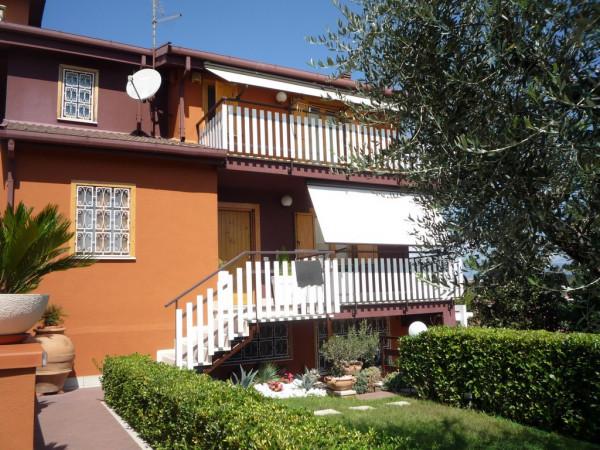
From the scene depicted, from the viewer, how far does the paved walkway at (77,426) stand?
6.48 meters

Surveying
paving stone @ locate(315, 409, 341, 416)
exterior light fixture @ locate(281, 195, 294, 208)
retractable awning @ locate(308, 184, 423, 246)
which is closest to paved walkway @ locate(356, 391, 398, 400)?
paving stone @ locate(315, 409, 341, 416)

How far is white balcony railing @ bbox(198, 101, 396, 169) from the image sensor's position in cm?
1171

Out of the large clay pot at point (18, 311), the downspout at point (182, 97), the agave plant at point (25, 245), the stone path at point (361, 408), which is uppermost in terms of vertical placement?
the downspout at point (182, 97)

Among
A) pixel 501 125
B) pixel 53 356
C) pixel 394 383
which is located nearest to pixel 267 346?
pixel 394 383

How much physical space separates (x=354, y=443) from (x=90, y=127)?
10982 mm

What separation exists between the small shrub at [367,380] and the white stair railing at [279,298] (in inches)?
58.2

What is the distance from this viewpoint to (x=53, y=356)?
29.7ft

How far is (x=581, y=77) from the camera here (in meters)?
3.85

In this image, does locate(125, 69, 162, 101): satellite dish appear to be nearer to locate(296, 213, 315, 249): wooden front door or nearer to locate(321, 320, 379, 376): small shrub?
locate(296, 213, 315, 249): wooden front door

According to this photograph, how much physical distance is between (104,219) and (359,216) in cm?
566

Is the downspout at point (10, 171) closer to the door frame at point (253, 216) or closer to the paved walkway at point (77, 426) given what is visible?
the paved walkway at point (77, 426)

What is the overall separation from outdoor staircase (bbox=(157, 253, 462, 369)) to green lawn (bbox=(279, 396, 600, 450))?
176 centimetres

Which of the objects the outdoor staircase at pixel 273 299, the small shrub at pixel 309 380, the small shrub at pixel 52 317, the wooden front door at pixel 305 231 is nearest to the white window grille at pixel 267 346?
→ the small shrub at pixel 309 380

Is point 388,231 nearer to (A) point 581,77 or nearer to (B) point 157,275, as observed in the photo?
(B) point 157,275
